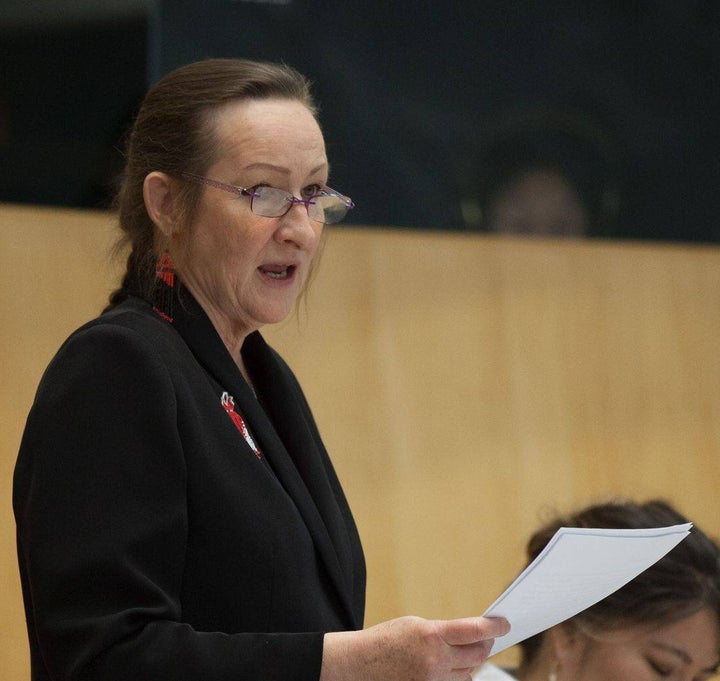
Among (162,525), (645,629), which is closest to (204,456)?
(162,525)

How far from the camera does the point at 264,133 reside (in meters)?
1.30

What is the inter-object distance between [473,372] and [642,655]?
0.96 m

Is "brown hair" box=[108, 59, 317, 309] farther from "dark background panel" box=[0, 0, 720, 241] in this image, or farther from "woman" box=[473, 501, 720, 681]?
"dark background panel" box=[0, 0, 720, 241]

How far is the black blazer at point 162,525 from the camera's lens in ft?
3.39

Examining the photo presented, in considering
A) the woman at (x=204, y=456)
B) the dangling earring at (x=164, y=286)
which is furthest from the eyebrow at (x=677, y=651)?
the dangling earring at (x=164, y=286)

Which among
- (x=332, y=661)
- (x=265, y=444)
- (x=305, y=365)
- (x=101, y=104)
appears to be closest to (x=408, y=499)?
(x=305, y=365)

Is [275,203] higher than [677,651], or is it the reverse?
[275,203]

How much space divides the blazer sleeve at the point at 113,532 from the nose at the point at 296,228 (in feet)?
0.75

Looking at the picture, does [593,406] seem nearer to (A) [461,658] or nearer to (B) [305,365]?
(B) [305,365]

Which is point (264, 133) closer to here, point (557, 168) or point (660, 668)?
point (660, 668)

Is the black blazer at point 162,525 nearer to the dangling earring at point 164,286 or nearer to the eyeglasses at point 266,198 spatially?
the dangling earring at point 164,286

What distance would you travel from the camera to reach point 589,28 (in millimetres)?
2982

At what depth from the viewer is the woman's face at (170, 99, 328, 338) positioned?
50.8 inches

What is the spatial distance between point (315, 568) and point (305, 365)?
4.08 ft
